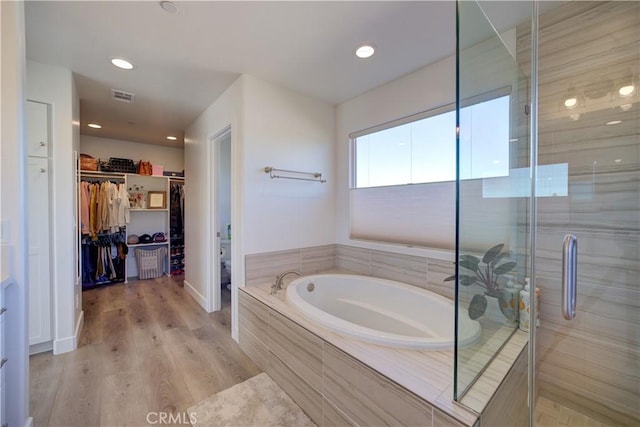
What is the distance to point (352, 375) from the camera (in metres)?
1.29

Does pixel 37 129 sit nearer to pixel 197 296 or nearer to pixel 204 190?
pixel 204 190

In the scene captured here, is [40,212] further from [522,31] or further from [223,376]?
[522,31]

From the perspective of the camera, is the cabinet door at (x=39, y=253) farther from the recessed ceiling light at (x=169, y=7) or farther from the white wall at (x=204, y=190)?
the recessed ceiling light at (x=169, y=7)

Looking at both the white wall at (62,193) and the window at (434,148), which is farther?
the white wall at (62,193)

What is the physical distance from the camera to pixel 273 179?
2.51m

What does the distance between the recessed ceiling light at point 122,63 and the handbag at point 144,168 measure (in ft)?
8.52

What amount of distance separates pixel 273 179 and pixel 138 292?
2856 mm

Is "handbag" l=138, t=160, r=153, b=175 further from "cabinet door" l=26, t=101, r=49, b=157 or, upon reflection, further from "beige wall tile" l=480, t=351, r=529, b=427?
"beige wall tile" l=480, t=351, r=529, b=427

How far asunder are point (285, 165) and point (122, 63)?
157 cm

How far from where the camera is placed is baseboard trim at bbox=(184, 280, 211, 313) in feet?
10.1

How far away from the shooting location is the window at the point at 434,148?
53.8 inches

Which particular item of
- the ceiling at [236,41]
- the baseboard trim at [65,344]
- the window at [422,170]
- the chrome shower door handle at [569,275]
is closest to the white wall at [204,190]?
the ceiling at [236,41]

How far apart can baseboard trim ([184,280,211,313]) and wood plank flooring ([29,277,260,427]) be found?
79 millimetres

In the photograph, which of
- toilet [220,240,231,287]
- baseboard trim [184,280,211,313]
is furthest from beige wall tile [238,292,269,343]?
toilet [220,240,231,287]
